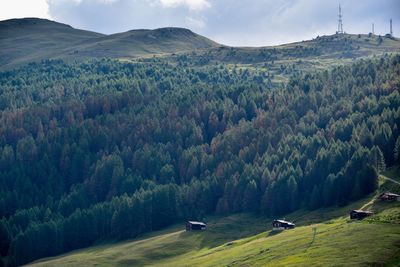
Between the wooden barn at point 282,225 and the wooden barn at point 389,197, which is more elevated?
the wooden barn at point 389,197

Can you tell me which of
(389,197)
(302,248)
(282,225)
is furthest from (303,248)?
(389,197)

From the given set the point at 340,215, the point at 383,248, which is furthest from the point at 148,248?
the point at 383,248

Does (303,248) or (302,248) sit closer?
(303,248)

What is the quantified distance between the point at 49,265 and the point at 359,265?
316ft

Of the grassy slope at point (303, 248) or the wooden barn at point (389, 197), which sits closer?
the grassy slope at point (303, 248)

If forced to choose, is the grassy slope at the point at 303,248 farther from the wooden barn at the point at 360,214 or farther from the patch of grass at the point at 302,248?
the wooden barn at the point at 360,214

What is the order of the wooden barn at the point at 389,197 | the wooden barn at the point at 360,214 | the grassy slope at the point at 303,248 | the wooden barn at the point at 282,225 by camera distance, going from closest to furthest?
the grassy slope at the point at 303,248, the wooden barn at the point at 360,214, the wooden barn at the point at 389,197, the wooden barn at the point at 282,225

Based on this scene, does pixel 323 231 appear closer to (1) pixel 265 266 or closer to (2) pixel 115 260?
(1) pixel 265 266

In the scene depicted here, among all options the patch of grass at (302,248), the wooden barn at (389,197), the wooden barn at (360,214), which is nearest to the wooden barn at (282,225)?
the patch of grass at (302,248)

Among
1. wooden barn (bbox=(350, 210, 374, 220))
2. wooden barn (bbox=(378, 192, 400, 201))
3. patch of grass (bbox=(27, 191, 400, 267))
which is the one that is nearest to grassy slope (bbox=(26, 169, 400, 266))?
patch of grass (bbox=(27, 191, 400, 267))

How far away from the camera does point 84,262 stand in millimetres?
190500

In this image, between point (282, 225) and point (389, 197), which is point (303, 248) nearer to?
point (282, 225)

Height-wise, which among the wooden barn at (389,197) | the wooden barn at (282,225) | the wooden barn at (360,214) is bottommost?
the wooden barn at (282,225)

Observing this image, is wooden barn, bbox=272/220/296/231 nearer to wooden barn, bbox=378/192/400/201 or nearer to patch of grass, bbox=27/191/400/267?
patch of grass, bbox=27/191/400/267
